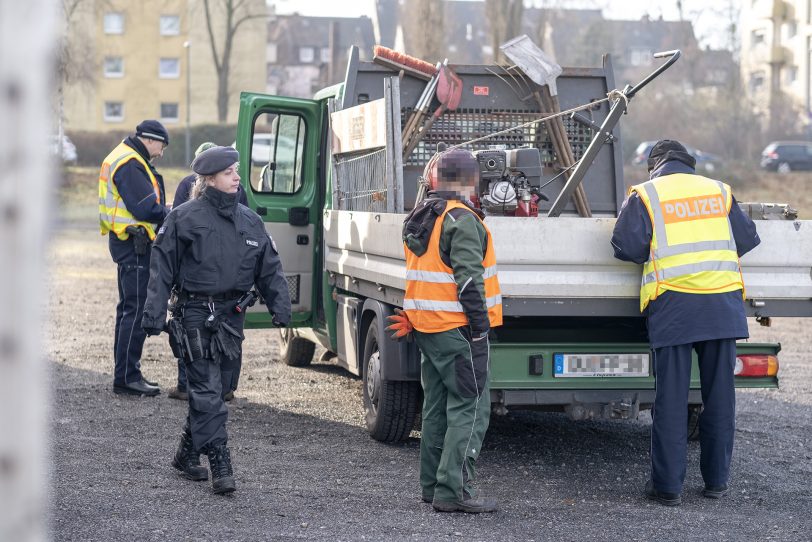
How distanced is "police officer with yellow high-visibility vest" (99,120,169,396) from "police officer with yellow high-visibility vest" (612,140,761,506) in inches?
146

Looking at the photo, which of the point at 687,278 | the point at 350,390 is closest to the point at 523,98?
the point at 350,390

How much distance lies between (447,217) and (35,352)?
3.87 metres

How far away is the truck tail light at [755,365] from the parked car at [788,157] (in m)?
36.0

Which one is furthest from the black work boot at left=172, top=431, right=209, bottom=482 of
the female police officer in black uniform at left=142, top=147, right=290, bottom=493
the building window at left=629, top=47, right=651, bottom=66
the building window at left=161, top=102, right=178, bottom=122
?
the building window at left=629, top=47, right=651, bottom=66

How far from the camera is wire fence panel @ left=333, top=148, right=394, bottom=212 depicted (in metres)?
7.12

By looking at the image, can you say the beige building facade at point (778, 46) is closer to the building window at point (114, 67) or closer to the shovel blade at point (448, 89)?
the building window at point (114, 67)

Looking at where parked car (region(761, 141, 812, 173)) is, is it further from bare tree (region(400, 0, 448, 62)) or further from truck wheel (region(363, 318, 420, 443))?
truck wheel (region(363, 318, 420, 443))

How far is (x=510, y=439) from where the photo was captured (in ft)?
23.8

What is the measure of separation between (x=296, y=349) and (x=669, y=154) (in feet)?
15.5

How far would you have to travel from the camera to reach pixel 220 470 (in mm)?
5574

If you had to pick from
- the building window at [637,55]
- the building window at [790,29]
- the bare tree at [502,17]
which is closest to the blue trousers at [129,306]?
the bare tree at [502,17]

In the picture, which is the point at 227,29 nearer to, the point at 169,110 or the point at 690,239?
the point at 169,110

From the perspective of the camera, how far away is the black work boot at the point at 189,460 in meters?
5.82

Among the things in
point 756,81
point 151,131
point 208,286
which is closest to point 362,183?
point 151,131
